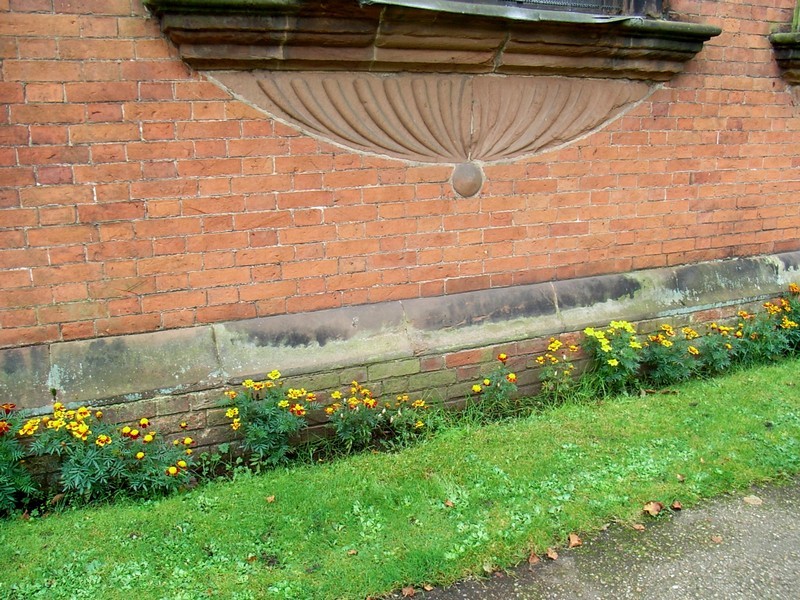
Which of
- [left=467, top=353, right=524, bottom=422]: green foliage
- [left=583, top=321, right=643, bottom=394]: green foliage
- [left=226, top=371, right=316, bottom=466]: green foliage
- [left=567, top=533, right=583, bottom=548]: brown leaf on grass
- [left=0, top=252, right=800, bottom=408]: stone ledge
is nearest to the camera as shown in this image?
[left=567, top=533, right=583, bottom=548]: brown leaf on grass

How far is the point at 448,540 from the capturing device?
112 inches

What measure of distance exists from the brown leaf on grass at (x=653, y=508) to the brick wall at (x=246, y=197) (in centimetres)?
169

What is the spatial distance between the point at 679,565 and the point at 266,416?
2.08 m

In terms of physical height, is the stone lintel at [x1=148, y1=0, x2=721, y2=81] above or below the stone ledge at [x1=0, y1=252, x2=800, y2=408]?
above

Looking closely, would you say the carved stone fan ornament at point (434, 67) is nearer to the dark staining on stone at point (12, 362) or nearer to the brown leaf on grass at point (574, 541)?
the dark staining on stone at point (12, 362)

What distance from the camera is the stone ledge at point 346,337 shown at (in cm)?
330

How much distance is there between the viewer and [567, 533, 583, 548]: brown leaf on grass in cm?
289

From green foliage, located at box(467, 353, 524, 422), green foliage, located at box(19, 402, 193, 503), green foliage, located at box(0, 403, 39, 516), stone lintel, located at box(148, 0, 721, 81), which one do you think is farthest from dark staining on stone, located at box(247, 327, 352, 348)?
stone lintel, located at box(148, 0, 721, 81)

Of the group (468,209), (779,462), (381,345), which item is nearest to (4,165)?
(381,345)

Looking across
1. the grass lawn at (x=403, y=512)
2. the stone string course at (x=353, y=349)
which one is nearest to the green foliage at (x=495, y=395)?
the stone string course at (x=353, y=349)

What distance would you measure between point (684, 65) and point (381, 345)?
2986 millimetres

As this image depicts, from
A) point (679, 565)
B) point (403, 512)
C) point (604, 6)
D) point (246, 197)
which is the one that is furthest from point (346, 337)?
point (604, 6)

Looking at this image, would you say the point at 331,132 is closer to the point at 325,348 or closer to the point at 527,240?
the point at 325,348

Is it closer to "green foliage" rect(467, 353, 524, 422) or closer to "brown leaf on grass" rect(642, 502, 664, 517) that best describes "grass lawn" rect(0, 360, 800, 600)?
"brown leaf on grass" rect(642, 502, 664, 517)
